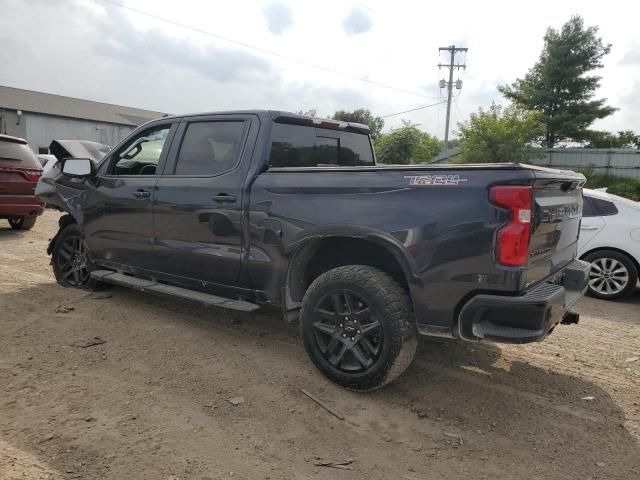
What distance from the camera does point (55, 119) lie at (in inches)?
1533

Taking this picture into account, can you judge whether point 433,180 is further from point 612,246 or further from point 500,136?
point 500,136

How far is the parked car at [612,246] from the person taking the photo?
627 cm

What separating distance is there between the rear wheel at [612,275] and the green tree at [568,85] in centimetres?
2636

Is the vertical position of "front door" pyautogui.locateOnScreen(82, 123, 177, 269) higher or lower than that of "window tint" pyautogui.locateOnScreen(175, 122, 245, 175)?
lower

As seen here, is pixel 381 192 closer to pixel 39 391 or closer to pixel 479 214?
pixel 479 214

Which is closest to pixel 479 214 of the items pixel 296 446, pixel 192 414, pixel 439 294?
pixel 439 294

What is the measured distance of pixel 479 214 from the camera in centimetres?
284

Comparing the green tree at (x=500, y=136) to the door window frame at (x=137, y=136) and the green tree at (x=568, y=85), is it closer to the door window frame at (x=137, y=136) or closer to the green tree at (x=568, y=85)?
the green tree at (x=568, y=85)

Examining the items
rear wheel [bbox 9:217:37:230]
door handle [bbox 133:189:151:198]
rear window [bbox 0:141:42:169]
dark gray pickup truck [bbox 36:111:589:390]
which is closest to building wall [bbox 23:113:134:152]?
rear wheel [bbox 9:217:37:230]

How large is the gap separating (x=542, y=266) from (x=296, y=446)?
72.5 inches

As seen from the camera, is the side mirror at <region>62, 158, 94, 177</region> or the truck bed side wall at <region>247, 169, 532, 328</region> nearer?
the truck bed side wall at <region>247, 169, 532, 328</region>

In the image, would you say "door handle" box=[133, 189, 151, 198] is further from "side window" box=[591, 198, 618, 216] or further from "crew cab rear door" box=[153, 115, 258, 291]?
"side window" box=[591, 198, 618, 216]

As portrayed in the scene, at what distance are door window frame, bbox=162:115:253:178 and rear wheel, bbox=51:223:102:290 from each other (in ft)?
5.53

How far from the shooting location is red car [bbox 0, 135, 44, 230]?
353 inches
